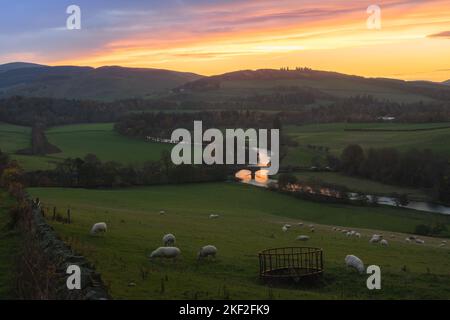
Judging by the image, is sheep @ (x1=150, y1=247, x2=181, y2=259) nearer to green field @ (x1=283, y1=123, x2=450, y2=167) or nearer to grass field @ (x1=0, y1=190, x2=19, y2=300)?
grass field @ (x1=0, y1=190, x2=19, y2=300)

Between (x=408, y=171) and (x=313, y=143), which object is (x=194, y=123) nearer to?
(x=313, y=143)

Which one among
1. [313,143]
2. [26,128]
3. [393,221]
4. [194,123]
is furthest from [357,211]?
[26,128]

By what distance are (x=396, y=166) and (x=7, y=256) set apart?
84075 millimetres

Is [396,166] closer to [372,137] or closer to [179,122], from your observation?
[372,137]

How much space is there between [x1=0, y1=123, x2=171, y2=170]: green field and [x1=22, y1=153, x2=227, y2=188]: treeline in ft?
15.6

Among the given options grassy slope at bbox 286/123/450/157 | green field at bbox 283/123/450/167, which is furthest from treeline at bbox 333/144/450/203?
grassy slope at bbox 286/123/450/157

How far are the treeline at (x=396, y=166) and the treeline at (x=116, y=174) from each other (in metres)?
25.4

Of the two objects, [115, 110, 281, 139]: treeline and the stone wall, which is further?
[115, 110, 281, 139]: treeline

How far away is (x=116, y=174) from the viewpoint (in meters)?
84.3

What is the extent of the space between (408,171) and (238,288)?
81561 millimetres

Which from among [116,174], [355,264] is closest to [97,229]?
[355,264]

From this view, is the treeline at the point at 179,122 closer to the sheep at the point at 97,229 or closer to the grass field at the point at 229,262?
the grass field at the point at 229,262

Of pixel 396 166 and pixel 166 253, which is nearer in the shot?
pixel 166 253

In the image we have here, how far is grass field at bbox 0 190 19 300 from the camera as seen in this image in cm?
1502
